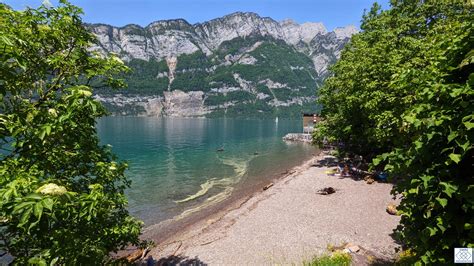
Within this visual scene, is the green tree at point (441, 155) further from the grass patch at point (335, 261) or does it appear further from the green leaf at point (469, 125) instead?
the grass patch at point (335, 261)

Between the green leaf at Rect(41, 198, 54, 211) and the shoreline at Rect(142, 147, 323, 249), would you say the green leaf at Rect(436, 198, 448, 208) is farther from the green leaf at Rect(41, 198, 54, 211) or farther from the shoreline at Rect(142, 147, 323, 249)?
the shoreline at Rect(142, 147, 323, 249)

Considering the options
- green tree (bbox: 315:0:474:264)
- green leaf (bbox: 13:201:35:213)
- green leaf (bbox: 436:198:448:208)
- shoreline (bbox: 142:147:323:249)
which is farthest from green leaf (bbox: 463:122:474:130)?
shoreline (bbox: 142:147:323:249)

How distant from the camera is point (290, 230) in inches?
682

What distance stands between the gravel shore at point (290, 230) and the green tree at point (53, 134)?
890 cm

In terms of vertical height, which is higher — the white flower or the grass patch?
the white flower

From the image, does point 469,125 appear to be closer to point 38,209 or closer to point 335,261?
point 38,209

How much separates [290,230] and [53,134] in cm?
1499

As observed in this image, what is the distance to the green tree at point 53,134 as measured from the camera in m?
3.99

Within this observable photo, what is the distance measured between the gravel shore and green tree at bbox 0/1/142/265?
350 inches

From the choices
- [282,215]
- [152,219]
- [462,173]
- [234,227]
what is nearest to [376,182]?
[282,215]

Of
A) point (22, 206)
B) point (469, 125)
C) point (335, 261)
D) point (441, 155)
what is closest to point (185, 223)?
point (335, 261)

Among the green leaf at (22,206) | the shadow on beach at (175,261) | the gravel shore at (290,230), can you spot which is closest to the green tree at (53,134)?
the green leaf at (22,206)

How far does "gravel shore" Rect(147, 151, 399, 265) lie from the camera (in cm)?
1432

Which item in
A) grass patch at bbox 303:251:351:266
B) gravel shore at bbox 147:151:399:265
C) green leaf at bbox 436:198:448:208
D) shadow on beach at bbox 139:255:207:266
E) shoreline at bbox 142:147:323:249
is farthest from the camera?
shoreline at bbox 142:147:323:249
